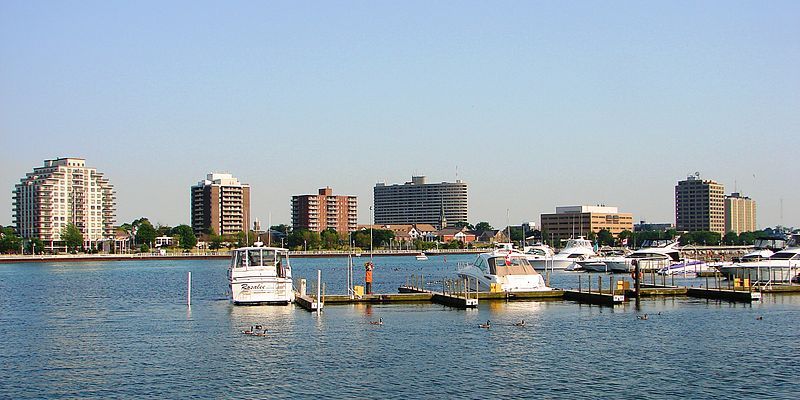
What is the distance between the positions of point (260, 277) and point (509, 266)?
760 inches

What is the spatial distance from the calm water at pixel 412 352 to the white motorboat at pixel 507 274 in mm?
3425

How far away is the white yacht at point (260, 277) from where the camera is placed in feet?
222

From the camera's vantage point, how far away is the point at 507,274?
7312cm

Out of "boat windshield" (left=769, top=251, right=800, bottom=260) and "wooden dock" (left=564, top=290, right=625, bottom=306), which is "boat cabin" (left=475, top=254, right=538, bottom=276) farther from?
"boat windshield" (left=769, top=251, right=800, bottom=260)

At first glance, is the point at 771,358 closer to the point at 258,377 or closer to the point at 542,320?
the point at 542,320

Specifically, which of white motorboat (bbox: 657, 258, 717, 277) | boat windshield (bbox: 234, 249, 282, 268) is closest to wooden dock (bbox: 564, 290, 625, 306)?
boat windshield (bbox: 234, 249, 282, 268)

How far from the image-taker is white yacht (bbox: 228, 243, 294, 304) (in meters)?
67.7

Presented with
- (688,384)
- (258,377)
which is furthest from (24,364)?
(688,384)

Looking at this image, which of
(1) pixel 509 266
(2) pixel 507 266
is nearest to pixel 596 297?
(1) pixel 509 266

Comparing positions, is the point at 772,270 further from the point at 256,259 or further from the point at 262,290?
the point at 262,290

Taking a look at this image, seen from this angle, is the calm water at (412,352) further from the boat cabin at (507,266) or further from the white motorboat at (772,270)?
the white motorboat at (772,270)

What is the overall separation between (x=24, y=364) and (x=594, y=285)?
66.1m

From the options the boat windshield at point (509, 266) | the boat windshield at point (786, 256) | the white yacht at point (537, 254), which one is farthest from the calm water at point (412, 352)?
the white yacht at point (537, 254)

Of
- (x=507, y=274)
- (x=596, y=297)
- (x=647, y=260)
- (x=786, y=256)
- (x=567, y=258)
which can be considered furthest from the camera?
(x=567, y=258)
